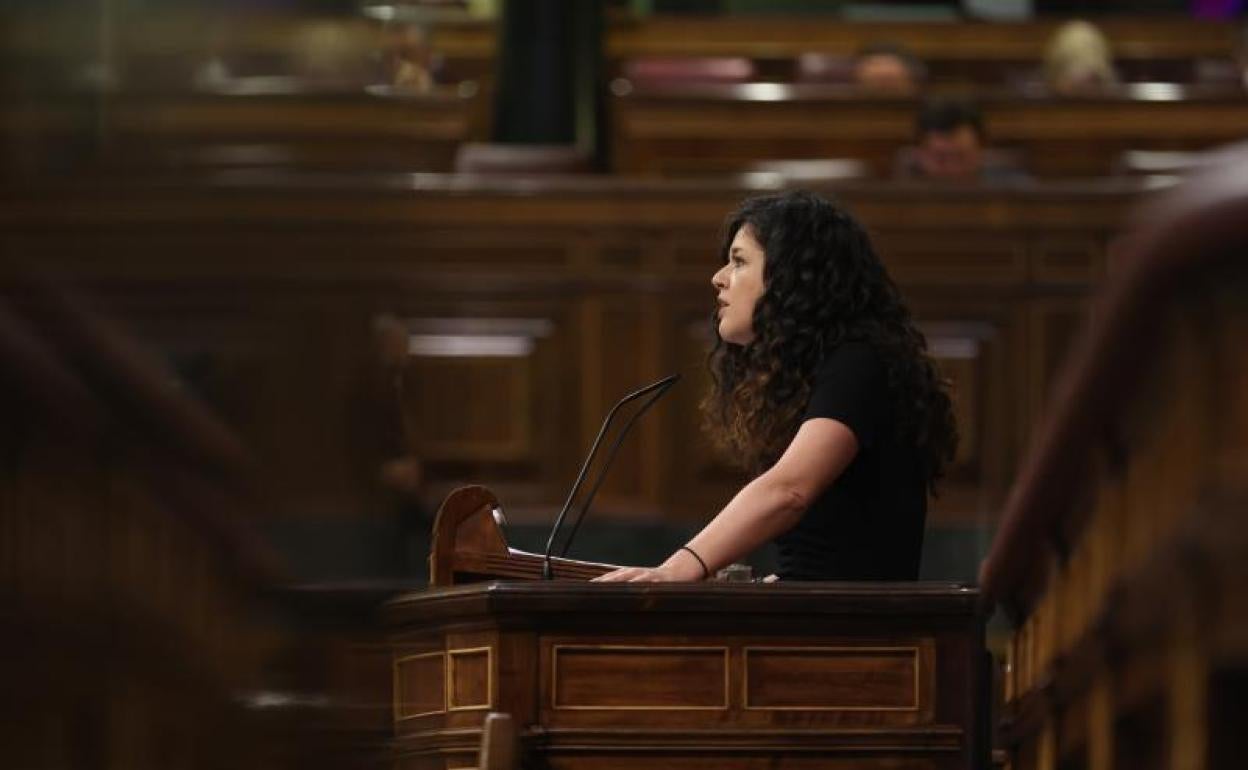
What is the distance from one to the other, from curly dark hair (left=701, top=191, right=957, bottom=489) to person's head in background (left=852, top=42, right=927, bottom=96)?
416 centimetres

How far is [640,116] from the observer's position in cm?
727

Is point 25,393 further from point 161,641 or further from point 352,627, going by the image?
point 352,627

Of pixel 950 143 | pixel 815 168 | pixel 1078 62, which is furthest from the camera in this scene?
pixel 1078 62

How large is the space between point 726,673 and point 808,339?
732 mm

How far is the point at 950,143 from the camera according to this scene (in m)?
6.33

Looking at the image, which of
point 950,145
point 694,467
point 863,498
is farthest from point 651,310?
point 863,498

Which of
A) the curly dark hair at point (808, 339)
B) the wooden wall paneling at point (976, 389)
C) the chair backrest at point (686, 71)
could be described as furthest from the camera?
the chair backrest at point (686, 71)

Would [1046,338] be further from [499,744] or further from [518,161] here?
[499,744]

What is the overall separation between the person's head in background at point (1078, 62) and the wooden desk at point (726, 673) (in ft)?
17.7

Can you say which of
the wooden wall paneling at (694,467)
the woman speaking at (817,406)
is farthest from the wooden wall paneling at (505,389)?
the woman speaking at (817,406)

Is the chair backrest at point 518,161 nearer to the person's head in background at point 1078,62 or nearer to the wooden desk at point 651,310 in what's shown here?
the wooden desk at point 651,310

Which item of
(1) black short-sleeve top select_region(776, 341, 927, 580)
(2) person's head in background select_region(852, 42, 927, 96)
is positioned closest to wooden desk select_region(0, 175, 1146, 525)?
(2) person's head in background select_region(852, 42, 927, 96)

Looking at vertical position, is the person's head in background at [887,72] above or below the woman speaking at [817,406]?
above

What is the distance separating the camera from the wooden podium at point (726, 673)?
2641 millimetres
